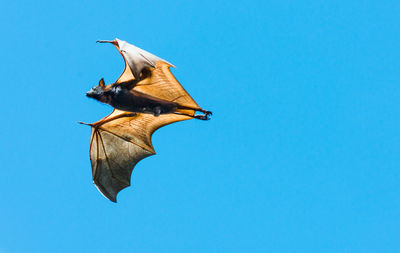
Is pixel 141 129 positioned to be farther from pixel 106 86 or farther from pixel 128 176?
pixel 106 86

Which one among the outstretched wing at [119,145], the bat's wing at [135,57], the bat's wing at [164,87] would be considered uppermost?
the bat's wing at [164,87]

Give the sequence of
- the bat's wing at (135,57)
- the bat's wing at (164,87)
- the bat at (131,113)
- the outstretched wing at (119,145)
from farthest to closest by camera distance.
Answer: the outstretched wing at (119,145)
the bat's wing at (164,87)
the bat at (131,113)
the bat's wing at (135,57)

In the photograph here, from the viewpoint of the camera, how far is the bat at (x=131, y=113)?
14.1 metres

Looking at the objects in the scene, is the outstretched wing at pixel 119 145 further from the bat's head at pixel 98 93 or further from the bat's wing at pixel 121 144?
the bat's head at pixel 98 93

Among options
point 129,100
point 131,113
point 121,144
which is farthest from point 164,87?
point 121,144

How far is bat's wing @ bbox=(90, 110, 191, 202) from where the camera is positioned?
16.5 m

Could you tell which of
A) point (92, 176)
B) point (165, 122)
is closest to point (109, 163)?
point (92, 176)

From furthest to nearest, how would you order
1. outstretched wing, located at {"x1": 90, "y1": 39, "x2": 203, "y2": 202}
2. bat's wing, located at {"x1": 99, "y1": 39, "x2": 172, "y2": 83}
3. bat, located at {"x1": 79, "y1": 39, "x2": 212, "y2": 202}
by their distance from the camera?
outstretched wing, located at {"x1": 90, "y1": 39, "x2": 203, "y2": 202}
bat, located at {"x1": 79, "y1": 39, "x2": 212, "y2": 202}
bat's wing, located at {"x1": 99, "y1": 39, "x2": 172, "y2": 83}

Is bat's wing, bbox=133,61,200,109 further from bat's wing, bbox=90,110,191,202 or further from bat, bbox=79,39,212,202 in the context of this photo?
bat's wing, bbox=90,110,191,202

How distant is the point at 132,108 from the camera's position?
14.6 metres

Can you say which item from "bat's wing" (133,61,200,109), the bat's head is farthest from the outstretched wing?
the bat's head

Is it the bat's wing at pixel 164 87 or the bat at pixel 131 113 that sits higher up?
the bat's wing at pixel 164 87

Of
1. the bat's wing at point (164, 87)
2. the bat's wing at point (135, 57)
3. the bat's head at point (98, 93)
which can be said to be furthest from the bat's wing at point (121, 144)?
the bat's wing at point (135, 57)

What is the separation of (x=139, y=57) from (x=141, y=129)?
14.0ft
